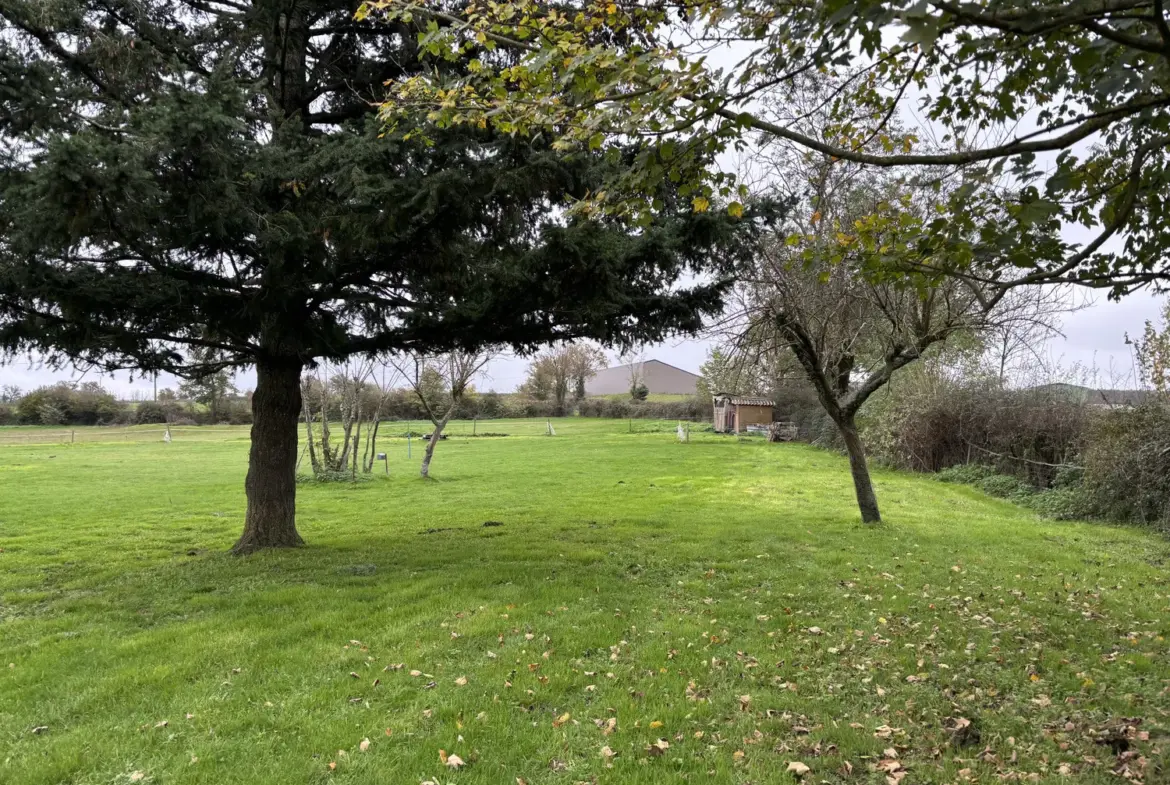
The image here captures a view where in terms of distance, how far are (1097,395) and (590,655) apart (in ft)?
56.5

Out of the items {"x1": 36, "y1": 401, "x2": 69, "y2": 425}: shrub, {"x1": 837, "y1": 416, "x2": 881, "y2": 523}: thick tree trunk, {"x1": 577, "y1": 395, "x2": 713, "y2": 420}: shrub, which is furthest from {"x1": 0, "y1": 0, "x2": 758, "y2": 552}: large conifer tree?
{"x1": 36, "y1": 401, "x2": 69, "y2": 425}: shrub

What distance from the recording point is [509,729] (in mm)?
3752

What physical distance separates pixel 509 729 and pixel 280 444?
6.29 meters

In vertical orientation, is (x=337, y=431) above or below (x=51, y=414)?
below

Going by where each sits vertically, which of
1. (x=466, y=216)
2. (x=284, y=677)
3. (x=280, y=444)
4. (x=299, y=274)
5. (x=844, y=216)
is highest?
(x=844, y=216)

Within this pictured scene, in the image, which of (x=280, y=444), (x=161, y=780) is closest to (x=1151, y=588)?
(x=161, y=780)

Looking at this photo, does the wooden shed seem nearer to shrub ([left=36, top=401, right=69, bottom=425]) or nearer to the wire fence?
the wire fence

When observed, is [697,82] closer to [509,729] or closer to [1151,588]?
[509,729]


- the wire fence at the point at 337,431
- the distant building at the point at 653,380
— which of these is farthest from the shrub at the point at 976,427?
the distant building at the point at 653,380

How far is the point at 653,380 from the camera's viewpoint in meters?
77.2

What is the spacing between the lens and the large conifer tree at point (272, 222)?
5.28 m

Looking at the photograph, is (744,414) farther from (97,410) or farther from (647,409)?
(97,410)

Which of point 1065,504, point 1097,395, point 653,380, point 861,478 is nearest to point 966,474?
point 1097,395

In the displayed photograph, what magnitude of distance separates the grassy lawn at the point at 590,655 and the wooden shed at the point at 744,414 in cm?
3164
